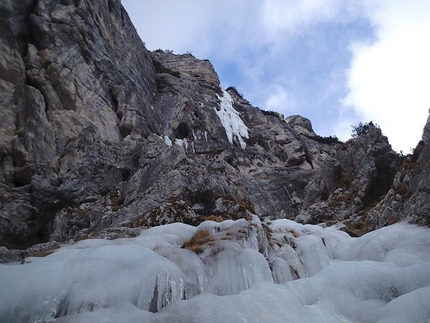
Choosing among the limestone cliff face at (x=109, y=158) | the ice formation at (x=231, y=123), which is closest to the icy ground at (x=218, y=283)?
the limestone cliff face at (x=109, y=158)

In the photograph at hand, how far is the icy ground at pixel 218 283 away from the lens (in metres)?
5.41

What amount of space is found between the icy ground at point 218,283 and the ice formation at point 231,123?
24552 mm

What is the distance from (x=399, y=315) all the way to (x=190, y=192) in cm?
1090

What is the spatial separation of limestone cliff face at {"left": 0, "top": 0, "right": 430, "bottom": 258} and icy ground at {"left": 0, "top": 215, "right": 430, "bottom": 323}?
8.49 feet

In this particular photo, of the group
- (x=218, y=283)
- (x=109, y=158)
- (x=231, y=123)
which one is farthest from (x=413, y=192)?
(x=231, y=123)

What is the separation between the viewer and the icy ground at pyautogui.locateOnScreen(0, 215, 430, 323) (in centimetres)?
541

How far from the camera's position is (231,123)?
36562 mm

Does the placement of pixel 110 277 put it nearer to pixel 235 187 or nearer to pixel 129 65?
pixel 235 187

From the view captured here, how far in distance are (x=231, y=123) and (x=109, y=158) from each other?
2083 cm

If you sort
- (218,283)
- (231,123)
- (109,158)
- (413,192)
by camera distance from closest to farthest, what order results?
(218,283), (413,192), (109,158), (231,123)

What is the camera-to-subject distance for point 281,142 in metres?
39.7

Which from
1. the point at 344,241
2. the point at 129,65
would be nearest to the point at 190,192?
the point at 344,241

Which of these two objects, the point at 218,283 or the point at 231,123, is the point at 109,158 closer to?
the point at 218,283

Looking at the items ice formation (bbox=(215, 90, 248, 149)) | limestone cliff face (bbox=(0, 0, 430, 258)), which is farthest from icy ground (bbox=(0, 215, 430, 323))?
ice formation (bbox=(215, 90, 248, 149))
